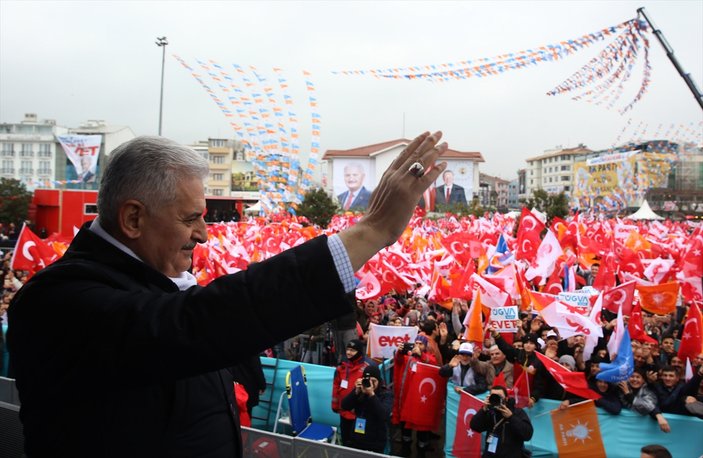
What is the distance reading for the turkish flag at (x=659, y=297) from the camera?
7.89 m

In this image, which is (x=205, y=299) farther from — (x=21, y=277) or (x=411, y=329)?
(x=21, y=277)

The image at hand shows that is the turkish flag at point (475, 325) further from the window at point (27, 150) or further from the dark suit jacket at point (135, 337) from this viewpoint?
the window at point (27, 150)

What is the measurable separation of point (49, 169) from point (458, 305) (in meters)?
82.3

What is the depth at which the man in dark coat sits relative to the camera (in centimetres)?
92

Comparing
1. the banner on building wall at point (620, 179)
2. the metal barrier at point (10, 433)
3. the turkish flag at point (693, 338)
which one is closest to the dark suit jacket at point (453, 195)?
the banner on building wall at point (620, 179)

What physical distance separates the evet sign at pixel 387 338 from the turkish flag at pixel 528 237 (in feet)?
20.3

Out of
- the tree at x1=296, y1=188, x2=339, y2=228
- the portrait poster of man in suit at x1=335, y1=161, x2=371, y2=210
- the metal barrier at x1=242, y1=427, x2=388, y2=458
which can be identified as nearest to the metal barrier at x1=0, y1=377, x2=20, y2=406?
the metal barrier at x1=242, y1=427, x2=388, y2=458

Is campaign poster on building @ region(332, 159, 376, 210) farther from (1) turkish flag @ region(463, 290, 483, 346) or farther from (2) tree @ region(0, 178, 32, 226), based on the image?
(1) turkish flag @ region(463, 290, 483, 346)

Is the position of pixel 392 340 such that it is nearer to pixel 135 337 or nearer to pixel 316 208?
pixel 135 337

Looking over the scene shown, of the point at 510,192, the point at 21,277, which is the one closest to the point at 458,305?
the point at 21,277

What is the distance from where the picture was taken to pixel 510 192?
13050cm

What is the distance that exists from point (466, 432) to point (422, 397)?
68cm

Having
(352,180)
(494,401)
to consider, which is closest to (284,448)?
(494,401)

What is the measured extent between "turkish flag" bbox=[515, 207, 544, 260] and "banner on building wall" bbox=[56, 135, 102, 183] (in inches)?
2040
